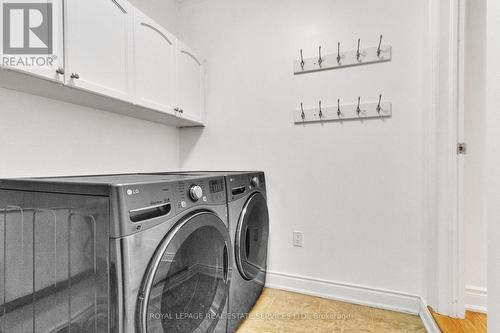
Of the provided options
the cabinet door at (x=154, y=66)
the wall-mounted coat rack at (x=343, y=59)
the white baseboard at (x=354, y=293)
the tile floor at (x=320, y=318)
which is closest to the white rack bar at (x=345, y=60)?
the wall-mounted coat rack at (x=343, y=59)

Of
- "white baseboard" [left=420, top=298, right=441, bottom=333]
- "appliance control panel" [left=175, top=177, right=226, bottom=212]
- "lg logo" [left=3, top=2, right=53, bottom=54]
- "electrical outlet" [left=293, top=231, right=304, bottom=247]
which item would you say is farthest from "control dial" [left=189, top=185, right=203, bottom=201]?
"white baseboard" [left=420, top=298, right=441, bottom=333]

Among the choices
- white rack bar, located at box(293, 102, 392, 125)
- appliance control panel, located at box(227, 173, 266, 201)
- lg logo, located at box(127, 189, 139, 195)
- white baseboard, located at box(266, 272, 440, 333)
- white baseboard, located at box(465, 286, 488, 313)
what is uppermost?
white rack bar, located at box(293, 102, 392, 125)

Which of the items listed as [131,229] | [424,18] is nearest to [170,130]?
[131,229]

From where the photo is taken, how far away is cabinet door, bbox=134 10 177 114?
1627 millimetres

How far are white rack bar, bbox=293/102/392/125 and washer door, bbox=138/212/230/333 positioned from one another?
1.10m

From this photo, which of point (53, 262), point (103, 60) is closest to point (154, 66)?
point (103, 60)

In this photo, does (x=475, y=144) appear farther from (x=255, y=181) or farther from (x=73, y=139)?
(x=73, y=139)

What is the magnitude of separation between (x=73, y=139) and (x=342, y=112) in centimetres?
176

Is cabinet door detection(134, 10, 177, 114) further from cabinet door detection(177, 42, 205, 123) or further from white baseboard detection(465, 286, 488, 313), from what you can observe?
white baseboard detection(465, 286, 488, 313)

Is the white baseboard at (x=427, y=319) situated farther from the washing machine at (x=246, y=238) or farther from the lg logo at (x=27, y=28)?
the lg logo at (x=27, y=28)

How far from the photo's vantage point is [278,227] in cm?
211

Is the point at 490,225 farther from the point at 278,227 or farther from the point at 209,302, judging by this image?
the point at 278,227

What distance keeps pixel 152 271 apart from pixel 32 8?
1.22 m

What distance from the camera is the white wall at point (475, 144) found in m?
1.52
